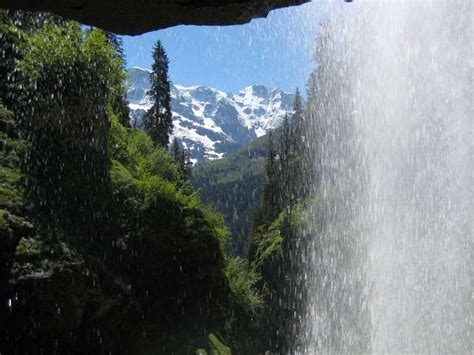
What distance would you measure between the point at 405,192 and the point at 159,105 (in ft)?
121

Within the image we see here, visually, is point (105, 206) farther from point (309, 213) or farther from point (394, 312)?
point (309, 213)

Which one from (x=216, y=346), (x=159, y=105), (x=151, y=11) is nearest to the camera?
(x=151, y=11)

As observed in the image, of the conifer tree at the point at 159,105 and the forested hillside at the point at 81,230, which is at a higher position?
the conifer tree at the point at 159,105

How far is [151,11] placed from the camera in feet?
15.4

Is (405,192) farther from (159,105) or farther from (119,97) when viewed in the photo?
(159,105)

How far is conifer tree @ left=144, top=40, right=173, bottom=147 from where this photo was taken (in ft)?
179

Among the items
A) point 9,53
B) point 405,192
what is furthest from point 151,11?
point 405,192

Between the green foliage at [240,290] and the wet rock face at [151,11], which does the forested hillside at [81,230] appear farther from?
the green foliage at [240,290]

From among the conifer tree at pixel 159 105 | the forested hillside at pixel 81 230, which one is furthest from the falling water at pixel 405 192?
the conifer tree at pixel 159 105

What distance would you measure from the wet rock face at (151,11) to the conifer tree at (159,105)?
48.4 metres

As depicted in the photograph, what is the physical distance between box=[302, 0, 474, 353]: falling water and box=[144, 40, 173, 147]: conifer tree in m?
27.2

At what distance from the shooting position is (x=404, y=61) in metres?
26.0

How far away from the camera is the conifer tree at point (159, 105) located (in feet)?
179

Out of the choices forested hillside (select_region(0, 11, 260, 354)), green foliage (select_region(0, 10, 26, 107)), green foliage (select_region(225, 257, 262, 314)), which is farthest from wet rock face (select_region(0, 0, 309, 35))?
green foliage (select_region(225, 257, 262, 314))
